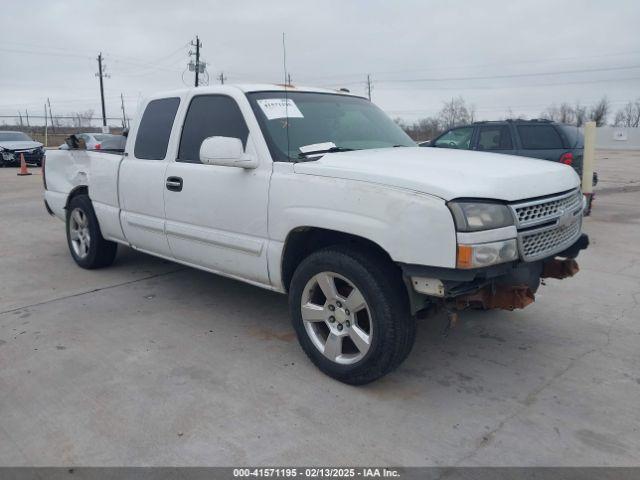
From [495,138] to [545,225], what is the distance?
666 cm

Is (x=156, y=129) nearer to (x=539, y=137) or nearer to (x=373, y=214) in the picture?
(x=373, y=214)

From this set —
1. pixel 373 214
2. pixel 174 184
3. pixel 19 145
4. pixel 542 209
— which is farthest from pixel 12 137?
pixel 542 209

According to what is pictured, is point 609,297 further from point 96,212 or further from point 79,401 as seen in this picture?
point 96,212

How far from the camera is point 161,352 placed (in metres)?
3.81

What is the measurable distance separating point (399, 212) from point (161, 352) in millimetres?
2029

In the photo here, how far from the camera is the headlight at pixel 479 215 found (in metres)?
2.74

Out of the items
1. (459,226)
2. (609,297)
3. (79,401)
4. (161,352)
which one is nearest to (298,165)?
(459,226)

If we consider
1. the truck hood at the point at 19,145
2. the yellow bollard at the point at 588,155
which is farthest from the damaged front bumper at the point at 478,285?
the truck hood at the point at 19,145

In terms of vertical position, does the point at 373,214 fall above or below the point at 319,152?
below

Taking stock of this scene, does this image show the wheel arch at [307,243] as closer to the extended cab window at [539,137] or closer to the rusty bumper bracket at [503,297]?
the rusty bumper bracket at [503,297]

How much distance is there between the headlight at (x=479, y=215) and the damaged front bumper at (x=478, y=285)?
0.74 feet

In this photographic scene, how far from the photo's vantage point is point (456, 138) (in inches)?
391

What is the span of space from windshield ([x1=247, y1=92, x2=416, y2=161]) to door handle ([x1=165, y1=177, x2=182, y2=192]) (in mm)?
892

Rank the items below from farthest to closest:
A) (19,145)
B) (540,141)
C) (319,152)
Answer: (19,145), (540,141), (319,152)
